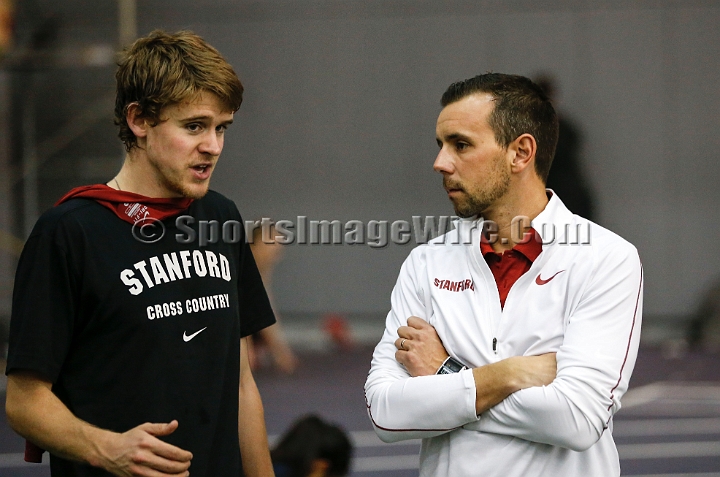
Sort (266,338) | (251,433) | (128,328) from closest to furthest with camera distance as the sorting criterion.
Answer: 1. (128,328)
2. (251,433)
3. (266,338)

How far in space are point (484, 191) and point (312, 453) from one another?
2.25 metres

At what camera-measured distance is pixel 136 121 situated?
280cm

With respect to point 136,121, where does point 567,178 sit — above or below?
above

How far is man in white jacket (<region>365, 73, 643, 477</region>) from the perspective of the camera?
2.76 metres

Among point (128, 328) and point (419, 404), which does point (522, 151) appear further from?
point (128, 328)

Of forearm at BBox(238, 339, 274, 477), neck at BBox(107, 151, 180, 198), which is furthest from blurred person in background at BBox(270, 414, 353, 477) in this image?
neck at BBox(107, 151, 180, 198)

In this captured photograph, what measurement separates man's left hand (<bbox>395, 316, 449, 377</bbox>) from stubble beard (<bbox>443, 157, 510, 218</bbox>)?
44cm

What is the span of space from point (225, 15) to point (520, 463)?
1126 cm

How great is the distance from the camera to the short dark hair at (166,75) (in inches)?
108

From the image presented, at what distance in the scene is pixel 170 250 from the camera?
2781 mm

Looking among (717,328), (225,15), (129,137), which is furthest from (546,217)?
(225,15)

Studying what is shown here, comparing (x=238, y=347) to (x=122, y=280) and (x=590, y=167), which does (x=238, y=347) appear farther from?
(x=590, y=167)

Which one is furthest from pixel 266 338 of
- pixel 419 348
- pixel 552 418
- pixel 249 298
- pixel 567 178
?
pixel 552 418

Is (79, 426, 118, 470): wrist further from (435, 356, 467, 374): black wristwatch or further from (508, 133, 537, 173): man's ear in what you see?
(508, 133, 537, 173): man's ear
